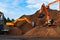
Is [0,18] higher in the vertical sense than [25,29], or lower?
higher

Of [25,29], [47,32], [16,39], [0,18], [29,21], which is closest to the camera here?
[16,39]

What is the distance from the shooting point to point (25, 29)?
23219 millimetres

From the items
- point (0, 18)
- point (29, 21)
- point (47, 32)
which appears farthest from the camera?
point (29, 21)

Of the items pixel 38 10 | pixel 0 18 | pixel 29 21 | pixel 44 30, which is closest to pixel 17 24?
pixel 29 21

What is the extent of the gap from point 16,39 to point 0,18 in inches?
384

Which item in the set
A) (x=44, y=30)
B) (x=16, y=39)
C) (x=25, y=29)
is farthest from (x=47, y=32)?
(x=16, y=39)

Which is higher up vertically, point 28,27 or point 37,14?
point 37,14

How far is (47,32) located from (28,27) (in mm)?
6654

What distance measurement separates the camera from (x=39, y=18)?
24.6 meters

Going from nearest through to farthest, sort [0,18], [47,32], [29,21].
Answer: [47,32], [0,18], [29,21]

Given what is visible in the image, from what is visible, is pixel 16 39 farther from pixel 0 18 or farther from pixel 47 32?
pixel 0 18

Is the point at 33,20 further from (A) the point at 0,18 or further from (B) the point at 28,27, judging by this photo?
(A) the point at 0,18

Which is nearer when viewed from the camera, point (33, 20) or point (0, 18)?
point (0, 18)

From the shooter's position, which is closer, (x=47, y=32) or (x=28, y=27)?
(x=47, y=32)
